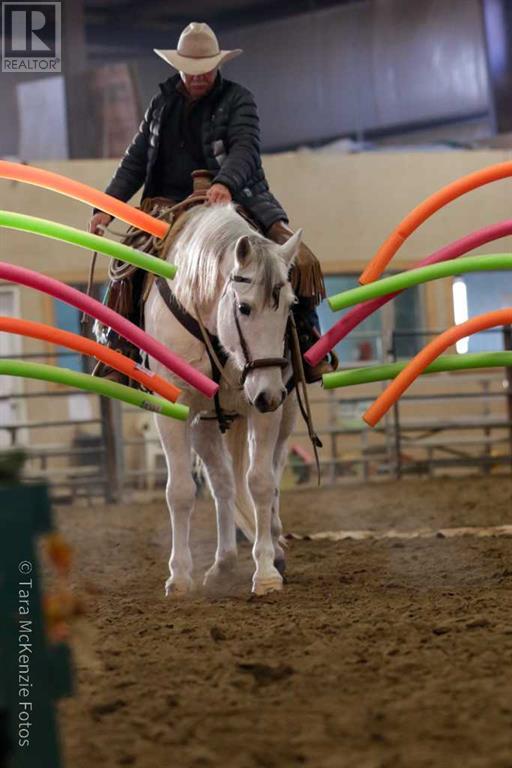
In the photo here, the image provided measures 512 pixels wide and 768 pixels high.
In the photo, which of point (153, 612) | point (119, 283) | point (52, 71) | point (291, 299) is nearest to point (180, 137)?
point (119, 283)

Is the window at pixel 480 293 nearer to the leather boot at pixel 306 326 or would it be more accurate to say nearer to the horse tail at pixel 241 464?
the horse tail at pixel 241 464

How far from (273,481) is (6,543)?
99.8 inches

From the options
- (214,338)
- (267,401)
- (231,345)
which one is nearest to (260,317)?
(231,345)

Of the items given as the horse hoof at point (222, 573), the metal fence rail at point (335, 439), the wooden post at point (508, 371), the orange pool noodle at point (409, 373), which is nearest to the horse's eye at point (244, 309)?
the orange pool noodle at point (409, 373)

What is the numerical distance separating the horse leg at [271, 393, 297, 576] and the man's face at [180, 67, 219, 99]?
1.32m

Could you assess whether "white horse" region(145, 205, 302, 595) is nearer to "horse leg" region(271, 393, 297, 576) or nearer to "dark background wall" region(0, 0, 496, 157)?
"horse leg" region(271, 393, 297, 576)

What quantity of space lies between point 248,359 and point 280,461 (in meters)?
1.20

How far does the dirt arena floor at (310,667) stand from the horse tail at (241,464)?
0.91 ft

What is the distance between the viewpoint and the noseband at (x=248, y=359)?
13.5 ft

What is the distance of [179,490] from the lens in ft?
15.0

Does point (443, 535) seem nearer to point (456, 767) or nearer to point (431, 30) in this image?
point (456, 767)

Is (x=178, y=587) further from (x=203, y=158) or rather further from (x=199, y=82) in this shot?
(x=199, y=82)

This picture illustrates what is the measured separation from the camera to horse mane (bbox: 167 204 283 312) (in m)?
4.43

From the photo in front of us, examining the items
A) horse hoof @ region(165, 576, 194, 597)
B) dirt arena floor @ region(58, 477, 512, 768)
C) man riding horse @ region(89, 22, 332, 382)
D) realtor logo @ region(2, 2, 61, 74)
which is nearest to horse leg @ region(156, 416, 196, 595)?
horse hoof @ region(165, 576, 194, 597)
